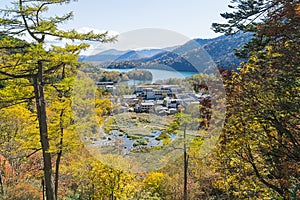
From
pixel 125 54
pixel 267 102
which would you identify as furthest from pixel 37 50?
pixel 267 102

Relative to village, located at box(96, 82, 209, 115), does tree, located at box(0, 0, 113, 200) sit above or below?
above

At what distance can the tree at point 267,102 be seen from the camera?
3.85 meters

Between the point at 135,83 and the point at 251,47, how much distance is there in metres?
2.79

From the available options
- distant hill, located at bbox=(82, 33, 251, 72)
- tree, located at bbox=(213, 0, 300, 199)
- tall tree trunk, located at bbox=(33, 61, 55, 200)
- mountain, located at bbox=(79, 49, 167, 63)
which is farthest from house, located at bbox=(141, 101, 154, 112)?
tall tree trunk, located at bbox=(33, 61, 55, 200)

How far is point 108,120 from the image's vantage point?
631cm

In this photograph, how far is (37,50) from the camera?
177 inches

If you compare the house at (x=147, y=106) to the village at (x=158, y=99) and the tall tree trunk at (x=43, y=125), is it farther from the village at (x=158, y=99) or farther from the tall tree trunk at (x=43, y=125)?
the tall tree trunk at (x=43, y=125)

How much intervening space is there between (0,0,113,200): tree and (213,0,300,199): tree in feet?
9.59

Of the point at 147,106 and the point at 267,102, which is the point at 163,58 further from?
the point at 267,102

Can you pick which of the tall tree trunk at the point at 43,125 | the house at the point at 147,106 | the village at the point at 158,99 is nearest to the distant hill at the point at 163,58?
the village at the point at 158,99

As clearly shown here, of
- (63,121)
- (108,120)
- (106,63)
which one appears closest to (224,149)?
(108,120)

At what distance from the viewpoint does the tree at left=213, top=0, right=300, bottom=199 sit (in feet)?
12.6

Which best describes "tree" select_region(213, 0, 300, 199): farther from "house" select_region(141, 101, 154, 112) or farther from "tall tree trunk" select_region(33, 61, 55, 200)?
"tall tree trunk" select_region(33, 61, 55, 200)

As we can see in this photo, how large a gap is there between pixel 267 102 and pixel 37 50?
3863 millimetres
